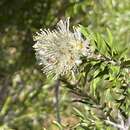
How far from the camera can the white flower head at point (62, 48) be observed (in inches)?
53.5

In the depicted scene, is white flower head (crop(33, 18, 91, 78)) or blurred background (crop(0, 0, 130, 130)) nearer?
white flower head (crop(33, 18, 91, 78))

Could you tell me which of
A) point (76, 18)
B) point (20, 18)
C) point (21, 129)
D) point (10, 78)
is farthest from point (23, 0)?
point (21, 129)

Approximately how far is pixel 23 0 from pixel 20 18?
0.53 feet

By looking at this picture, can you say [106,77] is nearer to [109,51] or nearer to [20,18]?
[109,51]

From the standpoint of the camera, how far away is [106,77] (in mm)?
1470

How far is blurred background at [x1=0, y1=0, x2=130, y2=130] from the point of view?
343 centimetres

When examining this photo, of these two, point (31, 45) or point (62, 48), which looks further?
point (31, 45)

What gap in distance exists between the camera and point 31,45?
3.55 m

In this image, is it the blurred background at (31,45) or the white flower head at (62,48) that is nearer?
the white flower head at (62,48)

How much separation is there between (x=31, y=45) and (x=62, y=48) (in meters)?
2.19

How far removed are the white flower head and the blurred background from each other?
1.85 metres

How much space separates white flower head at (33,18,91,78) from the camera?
1.36m

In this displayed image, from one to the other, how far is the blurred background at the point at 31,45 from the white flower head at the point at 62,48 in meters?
1.85

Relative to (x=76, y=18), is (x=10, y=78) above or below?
below
